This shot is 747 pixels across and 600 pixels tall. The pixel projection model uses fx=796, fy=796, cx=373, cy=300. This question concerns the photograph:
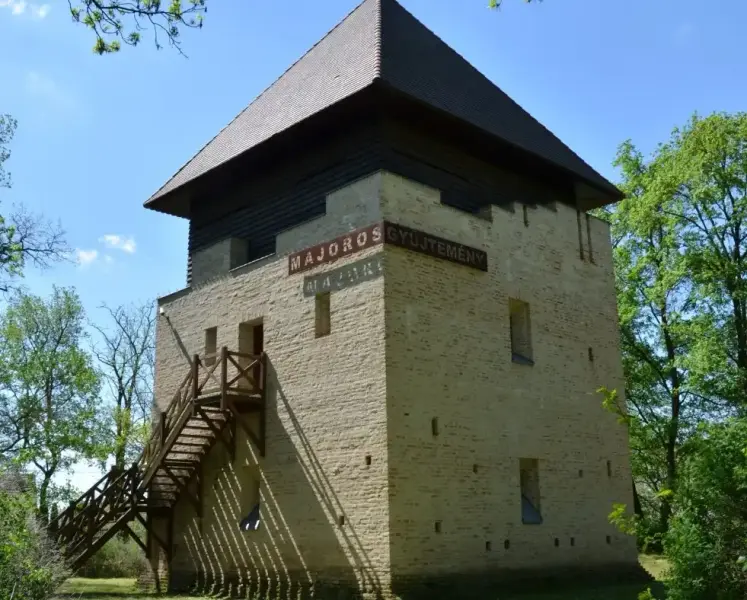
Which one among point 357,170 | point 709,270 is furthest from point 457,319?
point 709,270

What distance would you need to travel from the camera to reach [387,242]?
15016mm

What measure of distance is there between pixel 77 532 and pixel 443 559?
312 inches

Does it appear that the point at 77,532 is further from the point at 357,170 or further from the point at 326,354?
the point at 357,170

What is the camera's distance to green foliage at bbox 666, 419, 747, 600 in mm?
8953

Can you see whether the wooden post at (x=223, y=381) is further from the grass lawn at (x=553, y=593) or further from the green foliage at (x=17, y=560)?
the green foliage at (x=17, y=560)

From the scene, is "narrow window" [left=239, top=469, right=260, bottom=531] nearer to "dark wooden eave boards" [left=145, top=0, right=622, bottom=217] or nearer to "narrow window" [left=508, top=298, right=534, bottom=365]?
"narrow window" [left=508, top=298, right=534, bottom=365]

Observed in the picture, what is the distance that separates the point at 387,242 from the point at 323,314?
2264mm

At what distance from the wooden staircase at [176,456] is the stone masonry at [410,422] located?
1.23ft

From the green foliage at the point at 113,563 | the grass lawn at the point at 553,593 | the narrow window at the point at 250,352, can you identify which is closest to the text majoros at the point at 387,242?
the narrow window at the point at 250,352

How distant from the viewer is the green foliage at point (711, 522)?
8.95 meters

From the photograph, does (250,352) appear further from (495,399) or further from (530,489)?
(530,489)

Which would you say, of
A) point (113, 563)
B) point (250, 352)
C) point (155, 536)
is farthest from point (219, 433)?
point (113, 563)

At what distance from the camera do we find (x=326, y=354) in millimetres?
15695

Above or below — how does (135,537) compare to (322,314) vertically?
below
